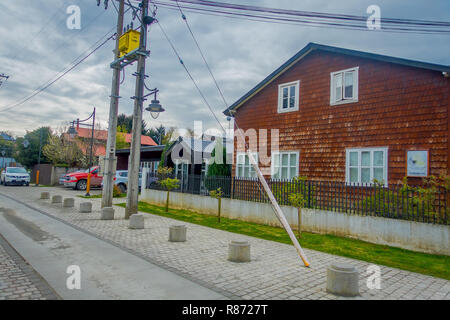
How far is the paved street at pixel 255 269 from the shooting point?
4.77 m

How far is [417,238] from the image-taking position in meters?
7.76

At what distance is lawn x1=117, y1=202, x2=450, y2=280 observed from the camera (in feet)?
21.2

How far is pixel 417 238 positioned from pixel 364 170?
3.98 m

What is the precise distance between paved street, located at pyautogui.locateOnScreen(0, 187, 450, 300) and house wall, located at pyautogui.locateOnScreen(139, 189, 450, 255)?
2.10 metres

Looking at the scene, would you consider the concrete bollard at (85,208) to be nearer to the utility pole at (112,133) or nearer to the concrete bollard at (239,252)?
the utility pole at (112,133)

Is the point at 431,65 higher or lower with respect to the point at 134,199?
higher

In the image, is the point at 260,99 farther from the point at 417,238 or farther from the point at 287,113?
the point at 417,238

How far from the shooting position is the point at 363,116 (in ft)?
38.2

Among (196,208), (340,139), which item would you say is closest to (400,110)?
(340,139)

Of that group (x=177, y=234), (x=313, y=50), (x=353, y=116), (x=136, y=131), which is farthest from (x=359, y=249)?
(x=313, y=50)

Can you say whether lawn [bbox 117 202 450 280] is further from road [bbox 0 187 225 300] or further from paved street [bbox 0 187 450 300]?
road [bbox 0 187 225 300]

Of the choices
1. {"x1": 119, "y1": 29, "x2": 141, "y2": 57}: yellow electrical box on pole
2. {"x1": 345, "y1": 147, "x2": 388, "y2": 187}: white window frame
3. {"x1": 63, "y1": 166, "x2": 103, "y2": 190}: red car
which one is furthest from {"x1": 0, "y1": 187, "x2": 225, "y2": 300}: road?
{"x1": 63, "y1": 166, "x2": 103, "y2": 190}: red car

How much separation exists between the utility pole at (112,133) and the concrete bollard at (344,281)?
418 inches

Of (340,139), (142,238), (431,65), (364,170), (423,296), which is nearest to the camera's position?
(423,296)
